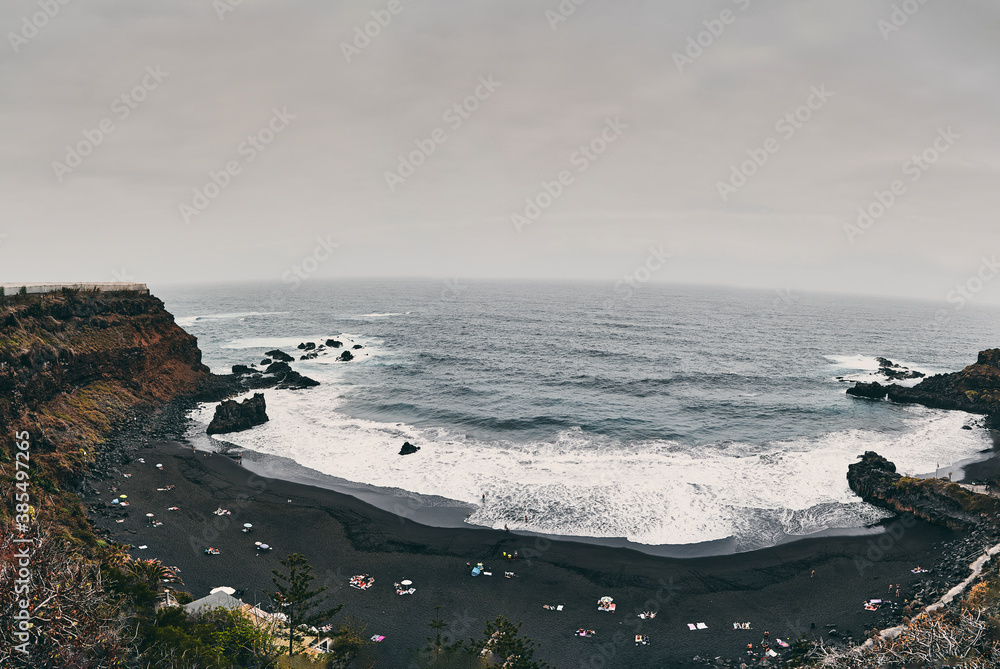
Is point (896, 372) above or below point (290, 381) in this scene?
above

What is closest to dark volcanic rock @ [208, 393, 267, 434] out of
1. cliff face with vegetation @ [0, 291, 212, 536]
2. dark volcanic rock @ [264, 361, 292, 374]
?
cliff face with vegetation @ [0, 291, 212, 536]

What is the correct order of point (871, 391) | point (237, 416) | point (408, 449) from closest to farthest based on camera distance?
point (408, 449), point (237, 416), point (871, 391)

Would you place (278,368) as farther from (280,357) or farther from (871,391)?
(871,391)

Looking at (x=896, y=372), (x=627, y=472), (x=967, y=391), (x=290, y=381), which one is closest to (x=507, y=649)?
(x=627, y=472)

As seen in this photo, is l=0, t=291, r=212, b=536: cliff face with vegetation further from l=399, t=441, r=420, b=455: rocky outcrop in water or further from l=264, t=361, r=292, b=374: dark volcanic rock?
l=399, t=441, r=420, b=455: rocky outcrop in water

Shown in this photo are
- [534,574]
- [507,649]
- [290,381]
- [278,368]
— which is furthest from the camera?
[278,368]

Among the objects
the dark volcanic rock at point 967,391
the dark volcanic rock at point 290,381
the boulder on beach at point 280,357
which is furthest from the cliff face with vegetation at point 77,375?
the dark volcanic rock at point 967,391

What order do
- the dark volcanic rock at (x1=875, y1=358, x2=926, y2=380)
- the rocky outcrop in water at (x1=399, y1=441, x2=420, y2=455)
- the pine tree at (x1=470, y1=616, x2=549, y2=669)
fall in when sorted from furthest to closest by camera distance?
the dark volcanic rock at (x1=875, y1=358, x2=926, y2=380) < the rocky outcrop in water at (x1=399, y1=441, x2=420, y2=455) < the pine tree at (x1=470, y1=616, x2=549, y2=669)

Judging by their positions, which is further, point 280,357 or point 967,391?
point 280,357
